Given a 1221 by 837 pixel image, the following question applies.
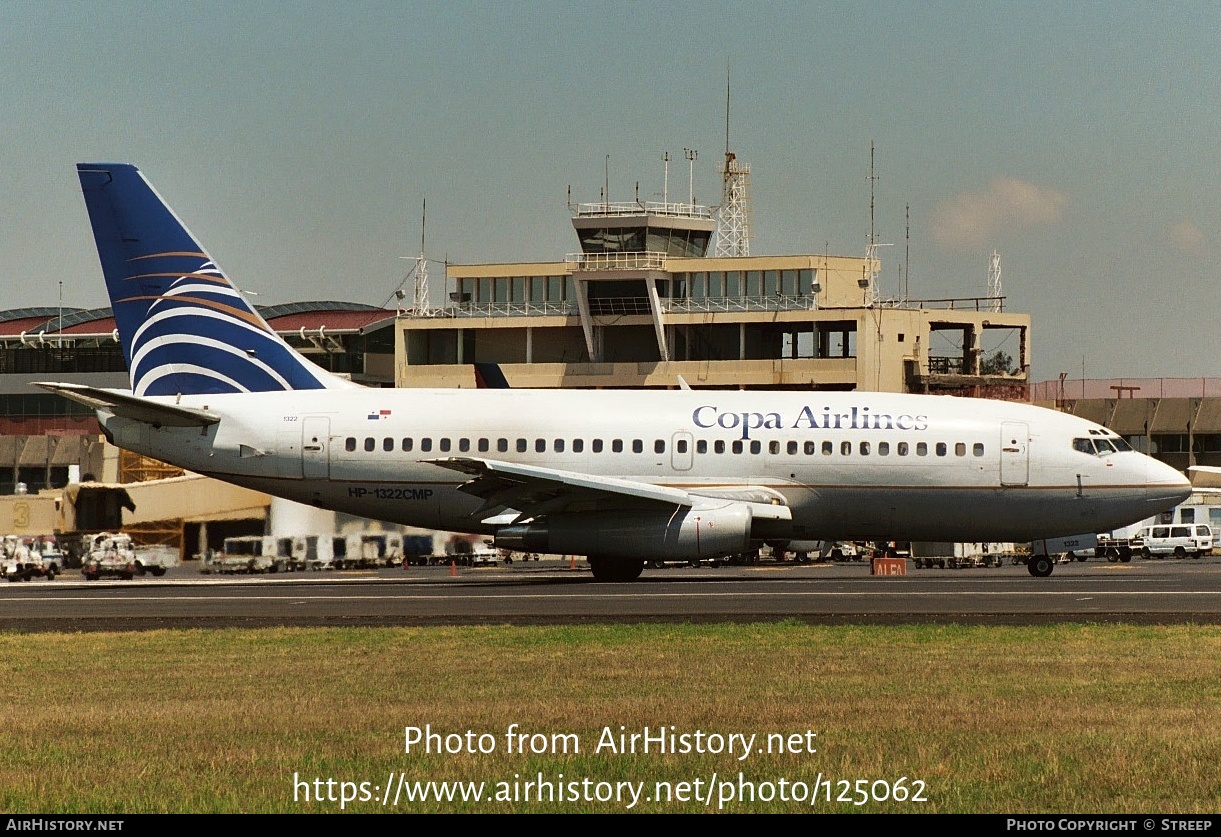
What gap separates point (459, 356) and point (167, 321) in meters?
59.0

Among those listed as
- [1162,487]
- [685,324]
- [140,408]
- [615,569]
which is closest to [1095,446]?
A: [1162,487]

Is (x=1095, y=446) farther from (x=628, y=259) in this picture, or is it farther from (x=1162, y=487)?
(x=628, y=259)

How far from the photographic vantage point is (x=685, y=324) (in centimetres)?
9450

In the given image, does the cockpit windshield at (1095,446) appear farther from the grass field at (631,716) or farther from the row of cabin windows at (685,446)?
the grass field at (631,716)

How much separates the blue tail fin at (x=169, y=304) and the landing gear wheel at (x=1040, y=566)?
18960 mm

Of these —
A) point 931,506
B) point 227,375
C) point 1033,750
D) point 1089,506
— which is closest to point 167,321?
point 227,375

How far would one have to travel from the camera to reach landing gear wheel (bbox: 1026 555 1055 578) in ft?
133

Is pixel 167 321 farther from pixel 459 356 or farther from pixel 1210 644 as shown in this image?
pixel 459 356

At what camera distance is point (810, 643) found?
21.8 meters

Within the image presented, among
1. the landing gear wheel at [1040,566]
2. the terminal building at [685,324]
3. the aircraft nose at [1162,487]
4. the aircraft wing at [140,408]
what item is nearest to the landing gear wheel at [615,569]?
the aircraft wing at [140,408]

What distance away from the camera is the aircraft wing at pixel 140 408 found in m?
36.6

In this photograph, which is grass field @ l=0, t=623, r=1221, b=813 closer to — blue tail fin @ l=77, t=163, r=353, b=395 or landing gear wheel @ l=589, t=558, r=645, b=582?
landing gear wheel @ l=589, t=558, r=645, b=582

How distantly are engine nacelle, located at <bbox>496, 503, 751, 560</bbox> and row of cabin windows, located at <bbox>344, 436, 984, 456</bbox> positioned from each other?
6.12ft

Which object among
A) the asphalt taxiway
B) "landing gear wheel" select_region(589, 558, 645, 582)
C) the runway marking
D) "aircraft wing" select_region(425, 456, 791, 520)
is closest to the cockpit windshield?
the asphalt taxiway
